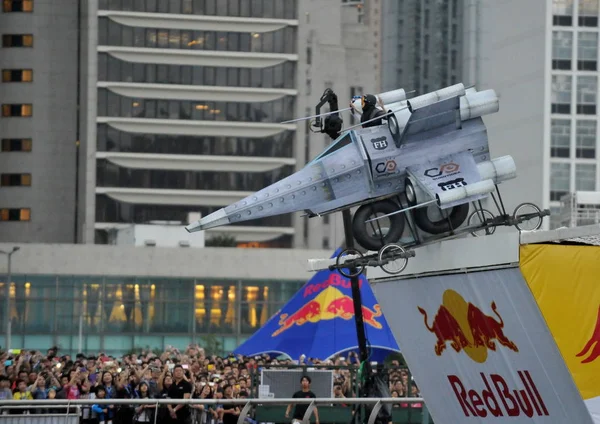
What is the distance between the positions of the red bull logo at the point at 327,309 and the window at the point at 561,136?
72.1 m

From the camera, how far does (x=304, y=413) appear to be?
2408 centimetres

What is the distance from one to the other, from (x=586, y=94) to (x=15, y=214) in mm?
45353

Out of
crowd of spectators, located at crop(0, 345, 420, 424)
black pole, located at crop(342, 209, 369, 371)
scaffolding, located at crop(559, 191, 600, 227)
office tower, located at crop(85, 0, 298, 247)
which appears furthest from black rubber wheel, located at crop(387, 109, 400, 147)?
office tower, located at crop(85, 0, 298, 247)

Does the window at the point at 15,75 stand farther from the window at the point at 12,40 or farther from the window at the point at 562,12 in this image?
the window at the point at 562,12

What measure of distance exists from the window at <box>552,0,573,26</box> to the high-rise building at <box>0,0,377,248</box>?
19.4m

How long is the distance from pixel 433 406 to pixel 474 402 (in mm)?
1364

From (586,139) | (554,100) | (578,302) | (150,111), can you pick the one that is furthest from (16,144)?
(578,302)

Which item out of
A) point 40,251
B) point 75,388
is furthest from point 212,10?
point 75,388

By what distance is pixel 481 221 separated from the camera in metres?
21.0

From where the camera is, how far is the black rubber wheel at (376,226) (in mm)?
20797

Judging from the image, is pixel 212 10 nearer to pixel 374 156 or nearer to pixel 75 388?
pixel 75 388

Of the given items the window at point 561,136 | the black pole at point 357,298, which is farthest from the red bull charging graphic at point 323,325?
the window at point 561,136

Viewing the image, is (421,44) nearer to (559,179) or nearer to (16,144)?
(559,179)

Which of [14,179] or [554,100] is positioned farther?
[14,179]
